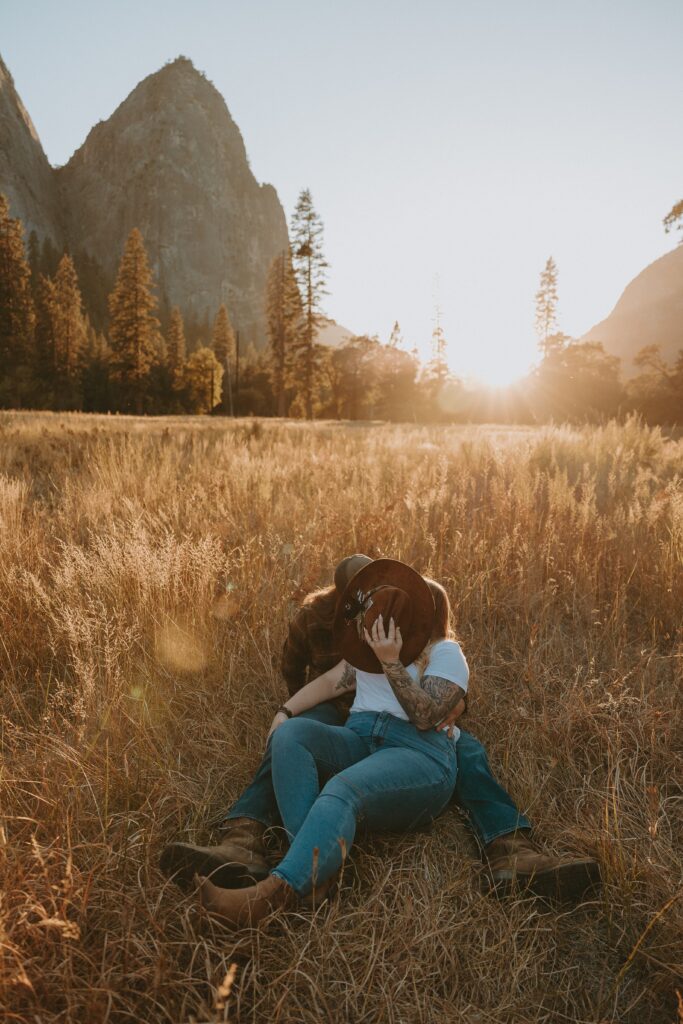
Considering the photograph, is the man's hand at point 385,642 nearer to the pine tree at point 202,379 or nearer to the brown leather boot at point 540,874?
the brown leather boot at point 540,874

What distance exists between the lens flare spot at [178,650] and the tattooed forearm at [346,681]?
2.49 feet

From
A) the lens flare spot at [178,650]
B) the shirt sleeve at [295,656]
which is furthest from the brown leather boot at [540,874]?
the lens flare spot at [178,650]

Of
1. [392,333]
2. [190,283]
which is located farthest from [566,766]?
[190,283]

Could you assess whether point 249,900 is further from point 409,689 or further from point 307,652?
point 307,652

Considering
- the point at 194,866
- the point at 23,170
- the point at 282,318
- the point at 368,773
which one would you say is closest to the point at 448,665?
the point at 368,773

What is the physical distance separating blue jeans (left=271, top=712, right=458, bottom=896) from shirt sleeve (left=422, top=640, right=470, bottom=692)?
0.78ft

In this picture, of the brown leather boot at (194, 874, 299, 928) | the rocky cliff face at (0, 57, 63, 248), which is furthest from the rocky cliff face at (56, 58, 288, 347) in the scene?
the brown leather boot at (194, 874, 299, 928)

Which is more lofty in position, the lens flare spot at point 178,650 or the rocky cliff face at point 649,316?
the rocky cliff face at point 649,316

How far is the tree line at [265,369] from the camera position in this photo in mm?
39531

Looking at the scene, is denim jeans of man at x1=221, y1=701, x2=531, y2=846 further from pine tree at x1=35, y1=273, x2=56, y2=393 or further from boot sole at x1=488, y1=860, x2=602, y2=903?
pine tree at x1=35, y1=273, x2=56, y2=393

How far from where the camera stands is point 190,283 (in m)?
127

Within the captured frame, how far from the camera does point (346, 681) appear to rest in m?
2.52

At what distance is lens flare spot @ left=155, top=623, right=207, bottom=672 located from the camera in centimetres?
278

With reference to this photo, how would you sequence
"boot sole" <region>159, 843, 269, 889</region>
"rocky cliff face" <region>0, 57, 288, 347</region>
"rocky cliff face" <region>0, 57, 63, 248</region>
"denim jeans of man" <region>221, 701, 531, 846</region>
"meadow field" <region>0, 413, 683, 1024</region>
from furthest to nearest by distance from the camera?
"rocky cliff face" <region>0, 57, 288, 347</region> → "rocky cliff face" <region>0, 57, 63, 248</region> → "denim jeans of man" <region>221, 701, 531, 846</region> → "boot sole" <region>159, 843, 269, 889</region> → "meadow field" <region>0, 413, 683, 1024</region>
